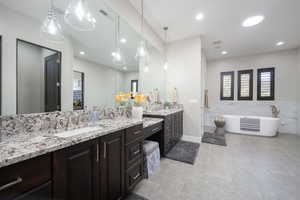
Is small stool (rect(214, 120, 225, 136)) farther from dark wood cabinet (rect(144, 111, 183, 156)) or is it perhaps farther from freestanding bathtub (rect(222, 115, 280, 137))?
dark wood cabinet (rect(144, 111, 183, 156))

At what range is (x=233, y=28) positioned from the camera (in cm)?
305

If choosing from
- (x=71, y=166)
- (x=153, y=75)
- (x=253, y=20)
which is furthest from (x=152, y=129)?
(x=253, y=20)

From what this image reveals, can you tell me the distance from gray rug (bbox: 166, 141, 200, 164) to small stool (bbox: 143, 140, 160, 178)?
578 mm

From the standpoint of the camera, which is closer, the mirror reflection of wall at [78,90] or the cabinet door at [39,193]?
the cabinet door at [39,193]

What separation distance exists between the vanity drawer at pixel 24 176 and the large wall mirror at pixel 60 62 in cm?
59

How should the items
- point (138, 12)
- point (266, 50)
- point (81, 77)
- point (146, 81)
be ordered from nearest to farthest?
point (81, 77) < point (138, 12) < point (146, 81) < point (266, 50)

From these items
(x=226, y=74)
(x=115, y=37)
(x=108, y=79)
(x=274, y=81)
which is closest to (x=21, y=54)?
(x=108, y=79)

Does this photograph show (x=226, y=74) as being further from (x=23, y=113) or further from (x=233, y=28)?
(x=23, y=113)

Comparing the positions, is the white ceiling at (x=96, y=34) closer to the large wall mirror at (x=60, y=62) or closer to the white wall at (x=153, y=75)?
the large wall mirror at (x=60, y=62)

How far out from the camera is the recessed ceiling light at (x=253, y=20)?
2.62m

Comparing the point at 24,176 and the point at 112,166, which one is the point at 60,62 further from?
the point at 112,166

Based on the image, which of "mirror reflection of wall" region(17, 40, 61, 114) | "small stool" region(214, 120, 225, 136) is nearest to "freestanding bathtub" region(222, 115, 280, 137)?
"small stool" region(214, 120, 225, 136)

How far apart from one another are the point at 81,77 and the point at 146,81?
5.25 feet

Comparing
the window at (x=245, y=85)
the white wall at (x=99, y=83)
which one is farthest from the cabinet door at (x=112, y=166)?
the window at (x=245, y=85)
